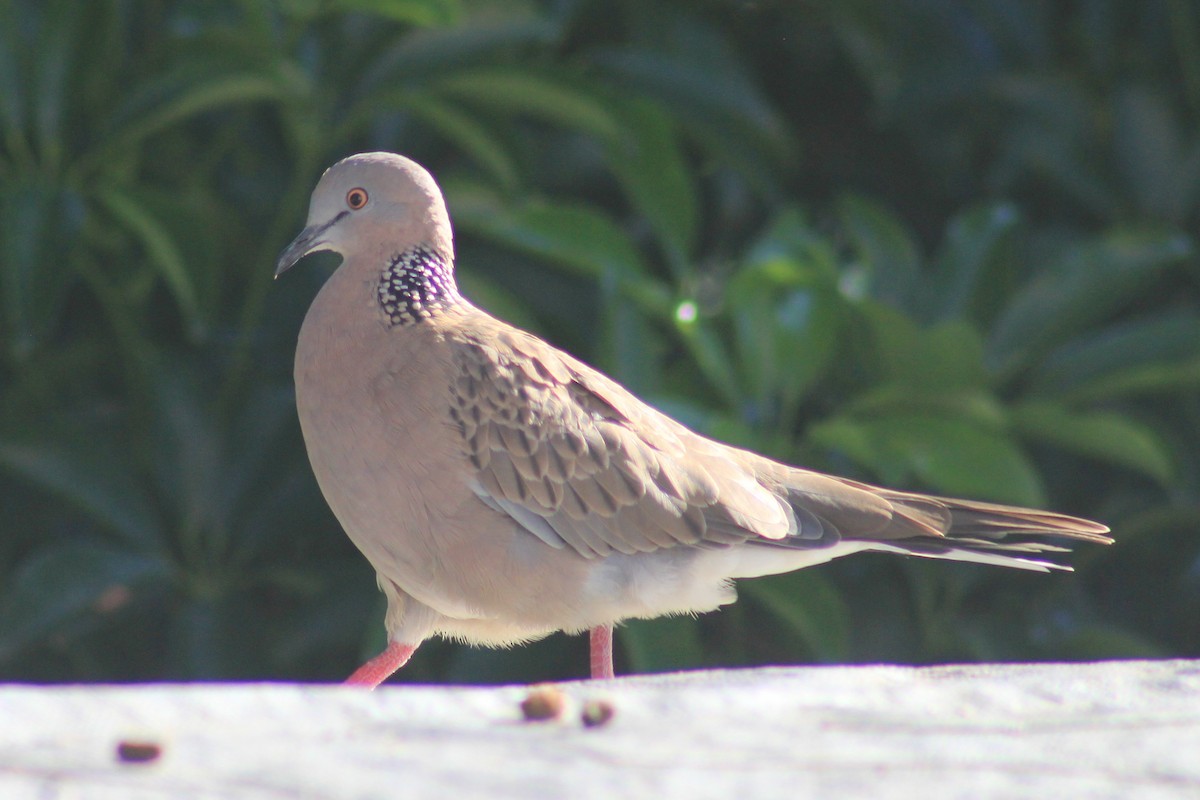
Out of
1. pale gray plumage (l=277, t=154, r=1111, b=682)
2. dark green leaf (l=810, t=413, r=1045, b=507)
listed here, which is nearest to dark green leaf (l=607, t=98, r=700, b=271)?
dark green leaf (l=810, t=413, r=1045, b=507)

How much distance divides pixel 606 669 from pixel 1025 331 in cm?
189

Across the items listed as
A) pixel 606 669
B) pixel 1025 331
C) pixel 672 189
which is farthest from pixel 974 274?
pixel 606 669

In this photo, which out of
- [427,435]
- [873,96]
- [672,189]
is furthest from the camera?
[873,96]

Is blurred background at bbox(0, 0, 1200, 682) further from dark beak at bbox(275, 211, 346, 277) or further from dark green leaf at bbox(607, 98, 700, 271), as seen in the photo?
dark beak at bbox(275, 211, 346, 277)

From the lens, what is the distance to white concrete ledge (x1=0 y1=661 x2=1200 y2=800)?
56.1 inches

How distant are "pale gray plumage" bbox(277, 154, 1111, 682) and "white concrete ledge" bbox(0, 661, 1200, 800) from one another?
24.0 inches

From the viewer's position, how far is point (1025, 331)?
3926mm

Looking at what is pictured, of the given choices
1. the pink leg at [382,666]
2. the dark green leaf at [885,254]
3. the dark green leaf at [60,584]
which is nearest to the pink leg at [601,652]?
the pink leg at [382,666]

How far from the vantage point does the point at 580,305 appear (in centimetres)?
408

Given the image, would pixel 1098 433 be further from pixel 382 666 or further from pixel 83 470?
pixel 83 470

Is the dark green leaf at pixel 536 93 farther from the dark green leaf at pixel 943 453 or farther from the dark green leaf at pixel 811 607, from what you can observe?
the dark green leaf at pixel 811 607

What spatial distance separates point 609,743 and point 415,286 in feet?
4.07

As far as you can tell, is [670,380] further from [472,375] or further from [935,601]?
[472,375]

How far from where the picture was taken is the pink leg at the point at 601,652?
A: 2.57 m
